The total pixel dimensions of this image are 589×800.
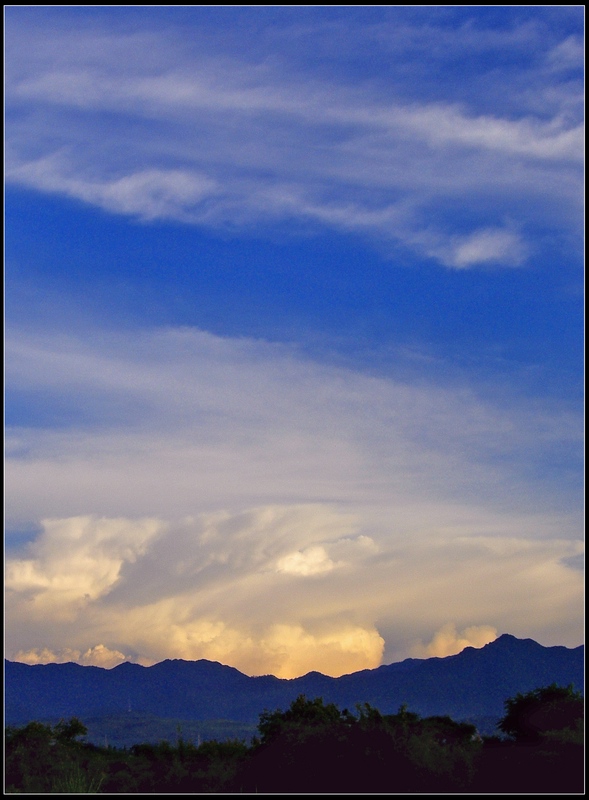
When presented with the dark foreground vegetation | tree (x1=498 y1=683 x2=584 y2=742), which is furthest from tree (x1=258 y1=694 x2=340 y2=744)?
tree (x1=498 y1=683 x2=584 y2=742)

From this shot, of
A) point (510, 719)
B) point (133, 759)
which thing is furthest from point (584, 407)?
point (133, 759)

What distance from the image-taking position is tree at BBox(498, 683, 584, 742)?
35344 millimetres

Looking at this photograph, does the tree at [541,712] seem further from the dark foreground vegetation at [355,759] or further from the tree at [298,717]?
the tree at [298,717]

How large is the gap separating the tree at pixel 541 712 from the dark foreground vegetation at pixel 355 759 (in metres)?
0.09

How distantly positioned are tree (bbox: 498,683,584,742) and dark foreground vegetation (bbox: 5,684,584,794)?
9 cm

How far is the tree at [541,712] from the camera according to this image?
35.3 metres

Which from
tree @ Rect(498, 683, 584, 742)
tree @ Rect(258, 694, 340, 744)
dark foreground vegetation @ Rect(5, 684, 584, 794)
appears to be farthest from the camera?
tree @ Rect(258, 694, 340, 744)

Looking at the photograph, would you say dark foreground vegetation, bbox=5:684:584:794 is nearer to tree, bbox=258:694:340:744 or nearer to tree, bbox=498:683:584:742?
tree, bbox=498:683:584:742

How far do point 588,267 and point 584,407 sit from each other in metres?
3.80

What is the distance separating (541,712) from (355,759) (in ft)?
39.2

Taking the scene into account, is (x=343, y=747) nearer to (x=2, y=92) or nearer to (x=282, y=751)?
(x=282, y=751)

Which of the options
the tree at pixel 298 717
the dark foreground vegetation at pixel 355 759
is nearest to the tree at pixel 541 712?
the dark foreground vegetation at pixel 355 759

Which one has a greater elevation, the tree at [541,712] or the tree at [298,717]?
the tree at [541,712]

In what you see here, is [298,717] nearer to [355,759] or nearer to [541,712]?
[541,712]
